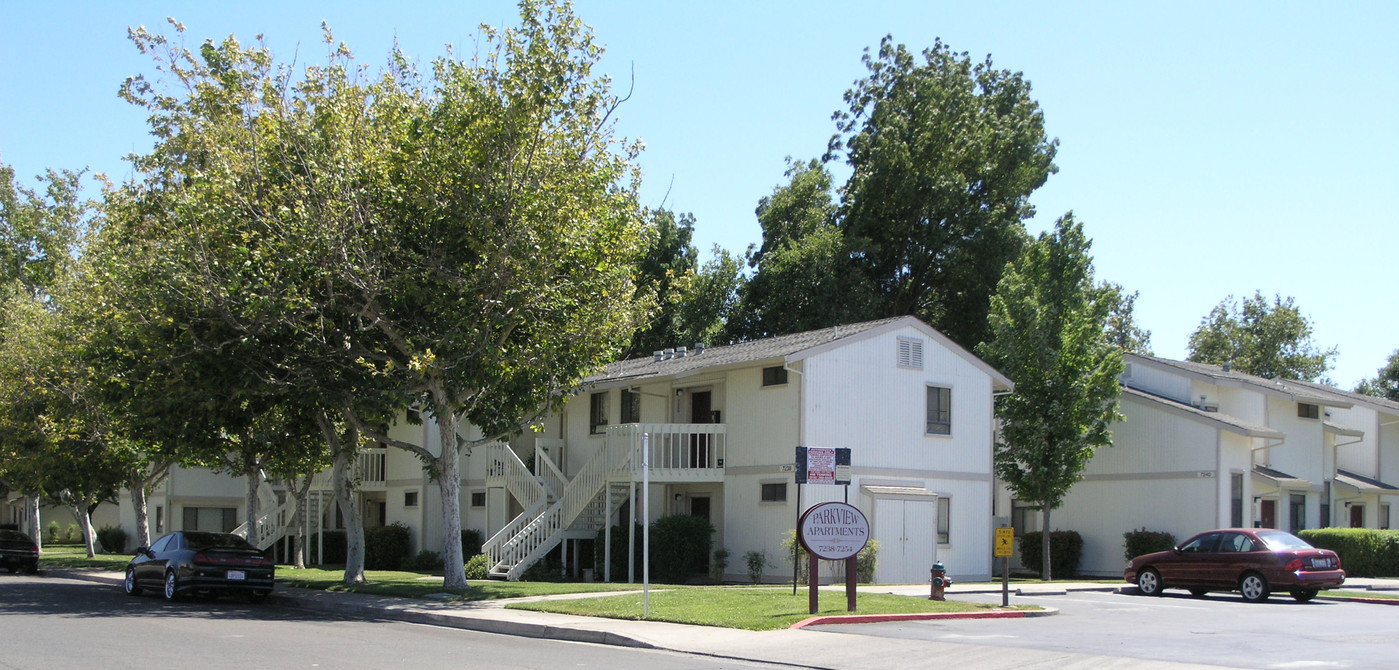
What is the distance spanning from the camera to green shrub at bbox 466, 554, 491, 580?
1190 inches

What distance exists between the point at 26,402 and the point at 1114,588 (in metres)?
31.7

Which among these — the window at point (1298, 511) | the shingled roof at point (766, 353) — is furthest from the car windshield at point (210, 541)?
the window at point (1298, 511)

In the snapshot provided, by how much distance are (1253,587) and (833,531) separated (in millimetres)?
11235

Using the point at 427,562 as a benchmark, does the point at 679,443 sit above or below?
above

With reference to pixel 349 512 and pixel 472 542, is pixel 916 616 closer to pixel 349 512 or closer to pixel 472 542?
pixel 349 512

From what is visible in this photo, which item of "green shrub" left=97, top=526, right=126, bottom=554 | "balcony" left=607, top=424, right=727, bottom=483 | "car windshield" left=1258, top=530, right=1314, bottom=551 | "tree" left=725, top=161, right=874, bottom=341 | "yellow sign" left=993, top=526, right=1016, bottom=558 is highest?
"tree" left=725, top=161, right=874, bottom=341

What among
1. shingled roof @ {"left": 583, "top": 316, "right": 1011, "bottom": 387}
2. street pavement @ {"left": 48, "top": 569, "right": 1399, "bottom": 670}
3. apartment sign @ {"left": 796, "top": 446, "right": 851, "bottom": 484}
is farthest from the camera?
shingled roof @ {"left": 583, "top": 316, "right": 1011, "bottom": 387}

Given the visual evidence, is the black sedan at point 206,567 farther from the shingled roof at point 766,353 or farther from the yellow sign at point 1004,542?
the yellow sign at point 1004,542

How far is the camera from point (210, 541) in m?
22.7

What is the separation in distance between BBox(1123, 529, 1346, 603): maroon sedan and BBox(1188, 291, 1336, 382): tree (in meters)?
48.1

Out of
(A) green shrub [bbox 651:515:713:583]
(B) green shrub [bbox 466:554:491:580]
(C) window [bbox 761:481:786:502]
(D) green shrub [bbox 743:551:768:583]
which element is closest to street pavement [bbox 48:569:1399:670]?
(A) green shrub [bbox 651:515:713:583]

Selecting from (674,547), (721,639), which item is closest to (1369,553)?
(674,547)

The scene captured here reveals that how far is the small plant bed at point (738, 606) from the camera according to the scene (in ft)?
56.7

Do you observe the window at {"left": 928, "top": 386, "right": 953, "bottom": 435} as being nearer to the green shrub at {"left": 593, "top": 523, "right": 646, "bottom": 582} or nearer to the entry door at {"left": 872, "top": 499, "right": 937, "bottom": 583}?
the entry door at {"left": 872, "top": 499, "right": 937, "bottom": 583}
